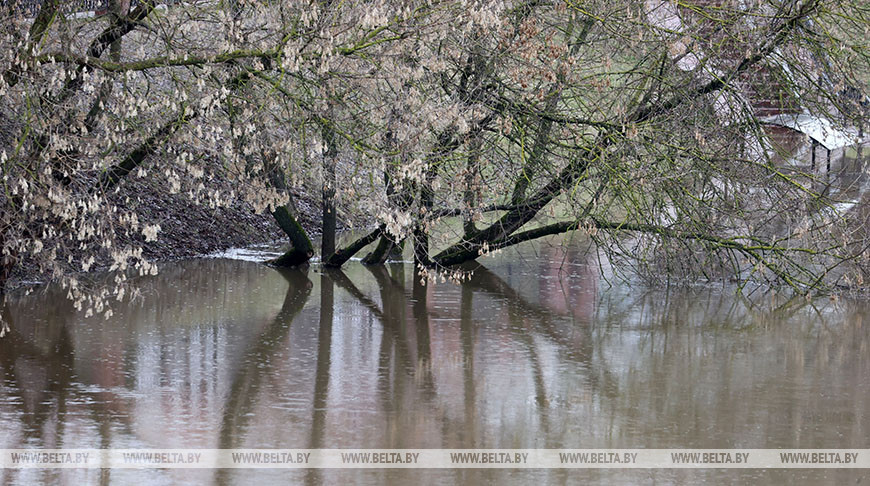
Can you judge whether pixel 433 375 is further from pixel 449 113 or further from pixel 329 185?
pixel 329 185

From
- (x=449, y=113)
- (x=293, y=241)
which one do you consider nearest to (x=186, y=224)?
(x=293, y=241)

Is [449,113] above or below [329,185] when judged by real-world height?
above

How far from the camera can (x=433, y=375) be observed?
38.8 ft

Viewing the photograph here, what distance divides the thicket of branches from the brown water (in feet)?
3.40

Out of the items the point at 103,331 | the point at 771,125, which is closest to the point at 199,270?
the point at 103,331

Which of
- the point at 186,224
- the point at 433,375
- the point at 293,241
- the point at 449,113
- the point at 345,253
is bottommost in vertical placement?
the point at 433,375

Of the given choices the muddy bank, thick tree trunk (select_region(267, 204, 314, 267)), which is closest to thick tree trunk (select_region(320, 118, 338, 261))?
thick tree trunk (select_region(267, 204, 314, 267))

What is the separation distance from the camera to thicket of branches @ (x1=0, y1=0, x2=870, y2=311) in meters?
12.7

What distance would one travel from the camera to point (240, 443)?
897cm

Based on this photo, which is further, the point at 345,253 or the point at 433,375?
the point at 345,253

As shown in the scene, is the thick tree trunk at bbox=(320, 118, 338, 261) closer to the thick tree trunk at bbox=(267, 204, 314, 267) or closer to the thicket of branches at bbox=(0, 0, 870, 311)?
the thicket of branches at bbox=(0, 0, 870, 311)

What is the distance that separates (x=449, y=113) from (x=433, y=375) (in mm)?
3526

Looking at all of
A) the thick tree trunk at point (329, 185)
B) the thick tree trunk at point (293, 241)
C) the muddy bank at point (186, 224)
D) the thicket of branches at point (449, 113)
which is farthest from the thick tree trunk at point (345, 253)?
the thicket of branches at point (449, 113)

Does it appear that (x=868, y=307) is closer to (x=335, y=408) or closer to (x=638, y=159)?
(x=638, y=159)
